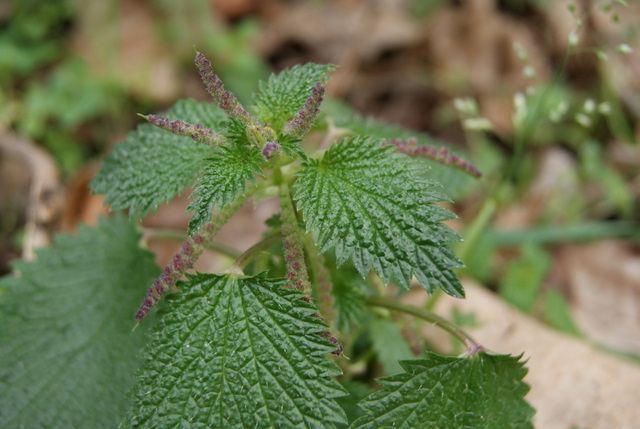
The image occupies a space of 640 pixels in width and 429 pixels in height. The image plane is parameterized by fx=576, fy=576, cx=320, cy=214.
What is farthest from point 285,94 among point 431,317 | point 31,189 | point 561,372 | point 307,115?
point 31,189

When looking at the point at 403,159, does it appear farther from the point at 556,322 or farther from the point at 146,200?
the point at 556,322

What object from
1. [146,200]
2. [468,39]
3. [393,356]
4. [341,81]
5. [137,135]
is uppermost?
[468,39]

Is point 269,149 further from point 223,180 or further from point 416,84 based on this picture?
point 416,84

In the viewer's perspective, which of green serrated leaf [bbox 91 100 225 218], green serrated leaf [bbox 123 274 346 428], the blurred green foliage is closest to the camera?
green serrated leaf [bbox 123 274 346 428]

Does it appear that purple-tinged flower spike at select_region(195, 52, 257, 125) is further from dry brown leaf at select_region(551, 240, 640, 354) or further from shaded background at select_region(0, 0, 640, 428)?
dry brown leaf at select_region(551, 240, 640, 354)

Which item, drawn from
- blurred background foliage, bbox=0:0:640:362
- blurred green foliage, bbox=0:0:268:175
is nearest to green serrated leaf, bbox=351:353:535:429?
blurred background foliage, bbox=0:0:640:362

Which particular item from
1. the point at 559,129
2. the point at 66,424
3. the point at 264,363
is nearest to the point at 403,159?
the point at 264,363
